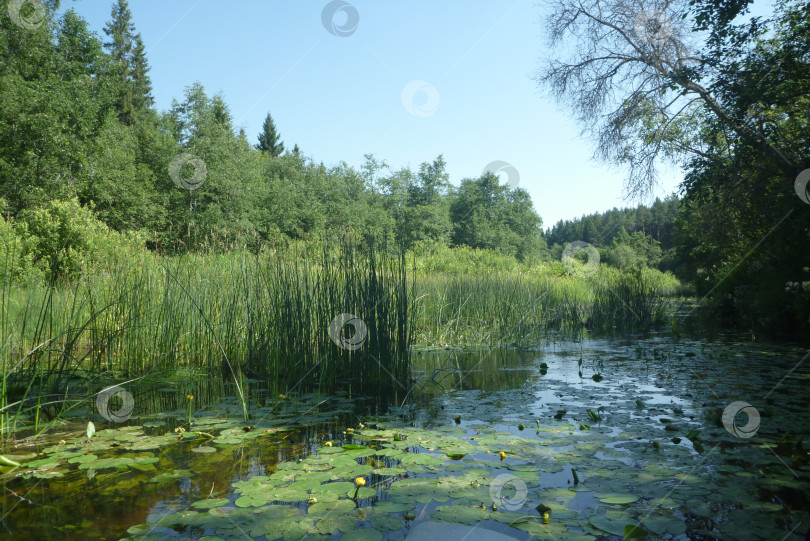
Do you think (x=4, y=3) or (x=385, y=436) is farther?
(x=4, y=3)

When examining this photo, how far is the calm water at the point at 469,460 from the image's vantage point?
1598 millimetres

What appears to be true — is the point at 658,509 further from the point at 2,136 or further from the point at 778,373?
the point at 2,136

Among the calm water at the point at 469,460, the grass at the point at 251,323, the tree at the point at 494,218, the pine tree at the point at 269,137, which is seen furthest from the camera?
the pine tree at the point at 269,137

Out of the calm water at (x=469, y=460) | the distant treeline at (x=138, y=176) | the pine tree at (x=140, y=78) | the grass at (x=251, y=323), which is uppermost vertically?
the pine tree at (x=140, y=78)

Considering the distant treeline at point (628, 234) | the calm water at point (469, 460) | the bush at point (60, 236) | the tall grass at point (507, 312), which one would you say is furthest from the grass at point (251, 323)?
the distant treeline at point (628, 234)

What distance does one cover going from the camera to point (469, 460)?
2.21 meters

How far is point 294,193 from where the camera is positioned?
25.7 metres

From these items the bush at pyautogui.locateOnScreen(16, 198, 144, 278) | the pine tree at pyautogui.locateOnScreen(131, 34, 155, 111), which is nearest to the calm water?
the bush at pyautogui.locateOnScreen(16, 198, 144, 278)

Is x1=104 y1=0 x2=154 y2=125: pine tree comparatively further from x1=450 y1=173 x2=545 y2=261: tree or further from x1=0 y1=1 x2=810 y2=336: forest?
x1=450 y1=173 x2=545 y2=261: tree

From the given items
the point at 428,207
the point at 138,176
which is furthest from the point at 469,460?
the point at 428,207

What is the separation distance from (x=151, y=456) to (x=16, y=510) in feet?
1.88

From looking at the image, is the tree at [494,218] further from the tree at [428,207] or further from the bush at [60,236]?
the bush at [60,236]

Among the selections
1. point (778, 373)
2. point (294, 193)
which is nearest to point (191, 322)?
point (778, 373)

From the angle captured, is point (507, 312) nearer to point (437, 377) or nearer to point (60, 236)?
point (437, 377)
